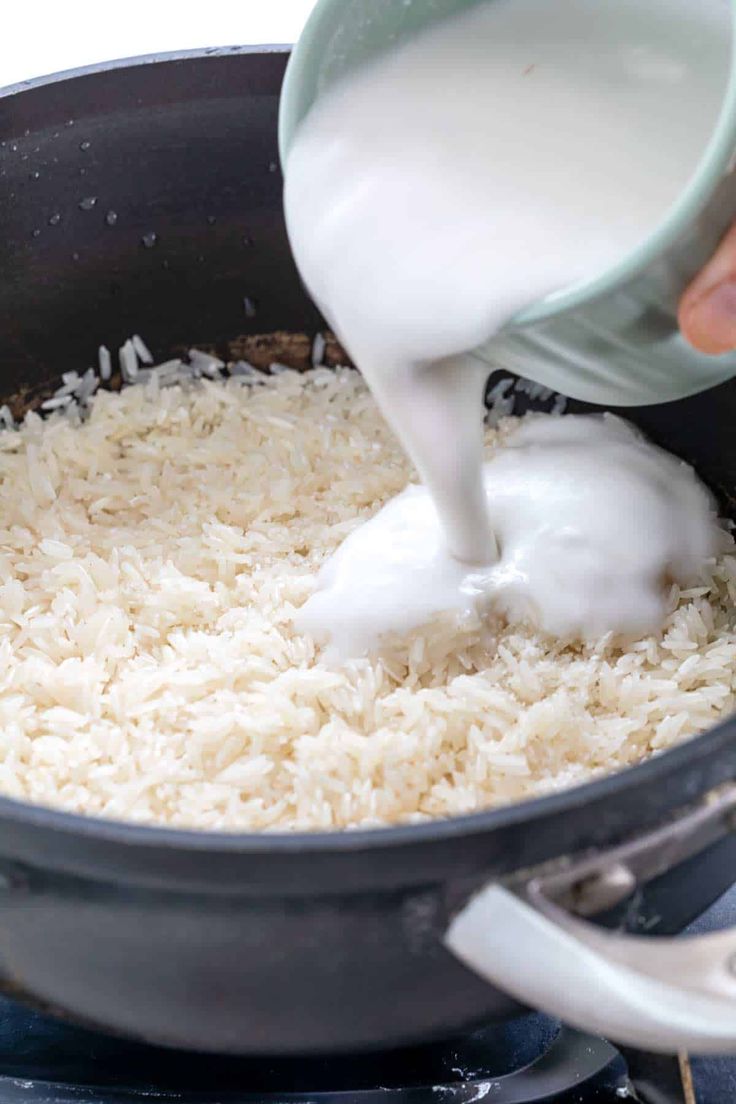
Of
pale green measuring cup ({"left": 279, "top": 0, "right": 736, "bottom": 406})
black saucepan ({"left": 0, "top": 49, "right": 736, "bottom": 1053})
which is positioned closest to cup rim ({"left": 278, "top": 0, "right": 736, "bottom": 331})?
pale green measuring cup ({"left": 279, "top": 0, "right": 736, "bottom": 406})

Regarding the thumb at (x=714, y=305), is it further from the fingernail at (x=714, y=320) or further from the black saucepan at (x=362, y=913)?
the black saucepan at (x=362, y=913)

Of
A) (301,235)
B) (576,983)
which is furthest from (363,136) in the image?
(576,983)

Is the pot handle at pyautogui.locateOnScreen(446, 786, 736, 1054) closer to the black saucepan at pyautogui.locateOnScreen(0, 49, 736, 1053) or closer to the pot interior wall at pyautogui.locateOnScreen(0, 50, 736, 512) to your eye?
the black saucepan at pyautogui.locateOnScreen(0, 49, 736, 1053)

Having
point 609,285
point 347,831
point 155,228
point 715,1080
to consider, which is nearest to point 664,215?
point 609,285

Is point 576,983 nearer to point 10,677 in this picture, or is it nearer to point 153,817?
point 153,817

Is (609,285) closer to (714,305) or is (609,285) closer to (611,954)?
(714,305)

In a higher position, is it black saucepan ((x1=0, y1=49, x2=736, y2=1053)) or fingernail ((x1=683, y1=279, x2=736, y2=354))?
fingernail ((x1=683, y1=279, x2=736, y2=354))

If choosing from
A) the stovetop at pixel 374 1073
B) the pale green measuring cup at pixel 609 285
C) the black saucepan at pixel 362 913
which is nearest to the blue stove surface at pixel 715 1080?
the stovetop at pixel 374 1073
